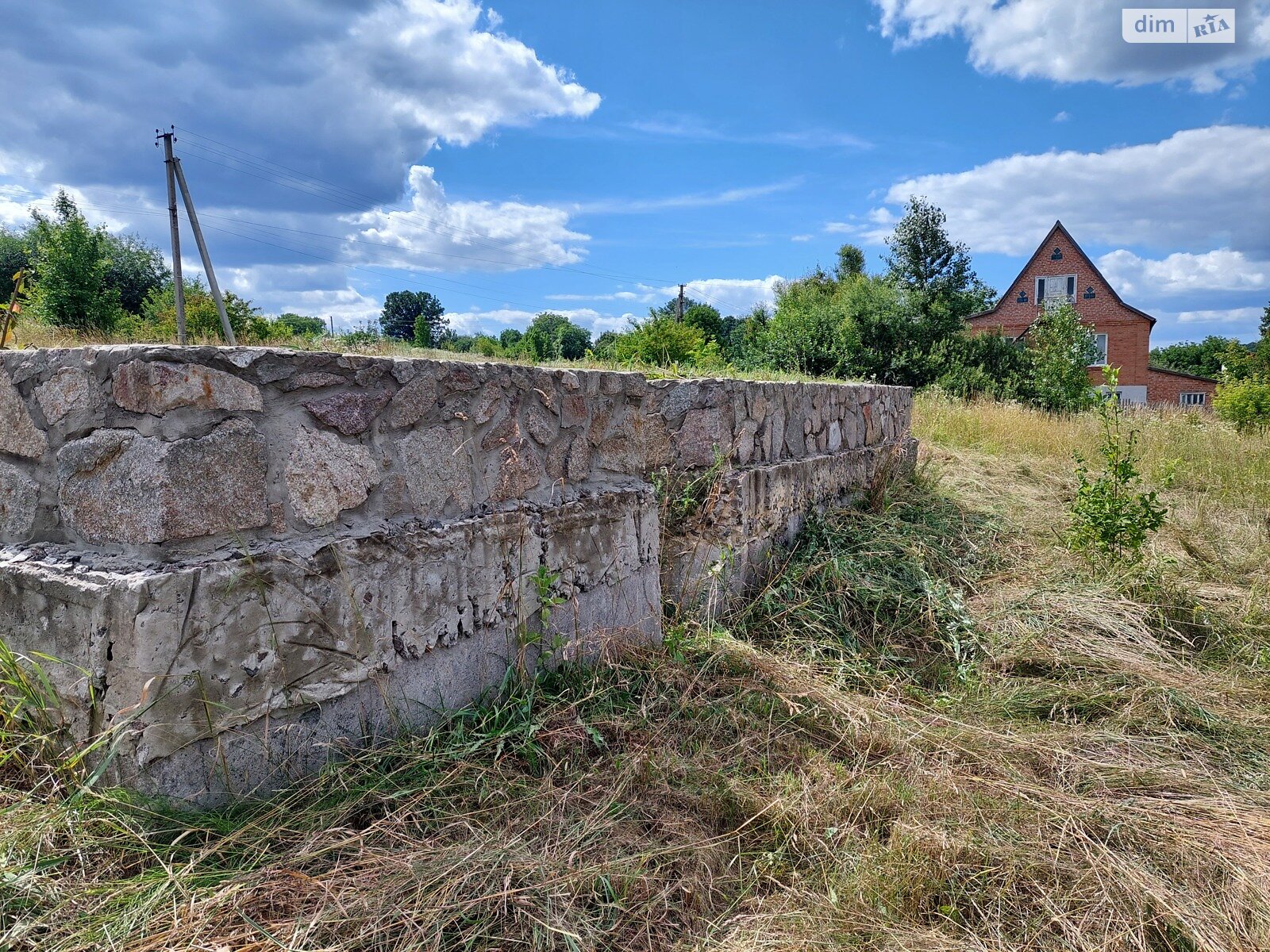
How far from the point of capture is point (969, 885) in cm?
209

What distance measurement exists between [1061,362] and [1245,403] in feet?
23.6

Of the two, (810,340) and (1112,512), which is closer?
(1112,512)

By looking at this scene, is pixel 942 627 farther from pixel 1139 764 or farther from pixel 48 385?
pixel 48 385

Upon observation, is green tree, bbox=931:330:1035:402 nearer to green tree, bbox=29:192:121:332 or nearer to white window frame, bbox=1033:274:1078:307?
white window frame, bbox=1033:274:1078:307

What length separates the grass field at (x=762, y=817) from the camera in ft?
5.59

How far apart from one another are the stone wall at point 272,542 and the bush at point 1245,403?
43.3 ft

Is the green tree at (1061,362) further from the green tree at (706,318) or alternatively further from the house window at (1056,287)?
the green tree at (706,318)

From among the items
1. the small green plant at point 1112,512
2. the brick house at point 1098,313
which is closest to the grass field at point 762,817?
the small green plant at point 1112,512

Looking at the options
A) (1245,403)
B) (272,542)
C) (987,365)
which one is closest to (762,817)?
(272,542)

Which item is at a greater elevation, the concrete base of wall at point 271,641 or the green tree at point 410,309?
the green tree at point 410,309

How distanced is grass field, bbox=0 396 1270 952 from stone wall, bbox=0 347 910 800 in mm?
189

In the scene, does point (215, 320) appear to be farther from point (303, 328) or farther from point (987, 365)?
point (987, 365)

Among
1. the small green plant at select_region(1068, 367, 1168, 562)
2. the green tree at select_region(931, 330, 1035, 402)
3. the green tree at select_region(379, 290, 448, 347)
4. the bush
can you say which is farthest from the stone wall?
the green tree at select_region(379, 290, 448, 347)

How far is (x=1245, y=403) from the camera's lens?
12719 millimetres
